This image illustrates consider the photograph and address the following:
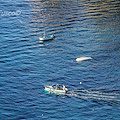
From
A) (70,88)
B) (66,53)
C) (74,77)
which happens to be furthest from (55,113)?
(66,53)

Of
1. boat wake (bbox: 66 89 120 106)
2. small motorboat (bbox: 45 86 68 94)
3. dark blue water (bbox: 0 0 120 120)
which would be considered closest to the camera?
dark blue water (bbox: 0 0 120 120)

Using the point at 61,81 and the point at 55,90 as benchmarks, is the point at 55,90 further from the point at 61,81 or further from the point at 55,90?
the point at 61,81

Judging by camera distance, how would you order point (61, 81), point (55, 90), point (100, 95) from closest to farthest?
point (100, 95) < point (55, 90) < point (61, 81)

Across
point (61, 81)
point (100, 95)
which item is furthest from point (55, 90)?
point (100, 95)

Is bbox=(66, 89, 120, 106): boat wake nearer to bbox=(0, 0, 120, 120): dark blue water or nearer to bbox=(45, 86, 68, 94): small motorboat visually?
bbox=(0, 0, 120, 120): dark blue water

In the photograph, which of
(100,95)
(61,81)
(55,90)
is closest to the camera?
(100,95)

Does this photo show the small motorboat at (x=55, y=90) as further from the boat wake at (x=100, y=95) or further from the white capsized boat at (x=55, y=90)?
the boat wake at (x=100, y=95)

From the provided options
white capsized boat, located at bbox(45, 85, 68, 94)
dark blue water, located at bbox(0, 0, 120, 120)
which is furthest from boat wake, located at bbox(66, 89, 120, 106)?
white capsized boat, located at bbox(45, 85, 68, 94)

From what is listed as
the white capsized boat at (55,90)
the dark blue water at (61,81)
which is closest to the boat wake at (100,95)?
the dark blue water at (61,81)

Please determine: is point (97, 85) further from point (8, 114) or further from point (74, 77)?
point (8, 114)
